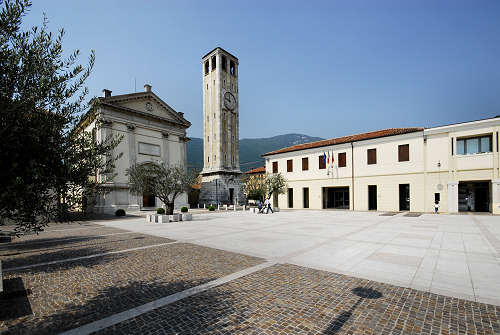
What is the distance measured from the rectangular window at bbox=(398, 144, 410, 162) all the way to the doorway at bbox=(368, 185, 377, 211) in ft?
14.4

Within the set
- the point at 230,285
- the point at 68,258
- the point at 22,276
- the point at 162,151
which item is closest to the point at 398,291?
the point at 230,285

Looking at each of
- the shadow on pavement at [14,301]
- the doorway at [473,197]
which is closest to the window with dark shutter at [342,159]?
the doorway at [473,197]

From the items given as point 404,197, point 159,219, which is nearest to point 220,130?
point 159,219

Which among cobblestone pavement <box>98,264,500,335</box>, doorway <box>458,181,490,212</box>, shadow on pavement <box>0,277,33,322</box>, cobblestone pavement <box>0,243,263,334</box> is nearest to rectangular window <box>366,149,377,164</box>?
doorway <box>458,181,490,212</box>

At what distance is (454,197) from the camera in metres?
21.8

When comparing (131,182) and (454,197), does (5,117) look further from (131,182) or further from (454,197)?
(454,197)

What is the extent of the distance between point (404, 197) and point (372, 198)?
10.4 ft

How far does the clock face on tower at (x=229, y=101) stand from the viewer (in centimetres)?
4876

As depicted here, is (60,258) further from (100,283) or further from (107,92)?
(107,92)

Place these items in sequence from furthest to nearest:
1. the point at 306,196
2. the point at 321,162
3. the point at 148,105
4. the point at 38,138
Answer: the point at 148,105 < the point at 306,196 < the point at 321,162 < the point at 38,138

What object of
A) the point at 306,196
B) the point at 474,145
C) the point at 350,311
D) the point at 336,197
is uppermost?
the point at 474,145

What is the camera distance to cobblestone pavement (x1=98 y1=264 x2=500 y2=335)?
11.4ft

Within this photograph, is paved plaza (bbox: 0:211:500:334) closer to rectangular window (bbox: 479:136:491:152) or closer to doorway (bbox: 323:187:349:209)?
rectangular window (bbox: 479:136:491:152)

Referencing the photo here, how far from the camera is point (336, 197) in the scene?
31.8 m
